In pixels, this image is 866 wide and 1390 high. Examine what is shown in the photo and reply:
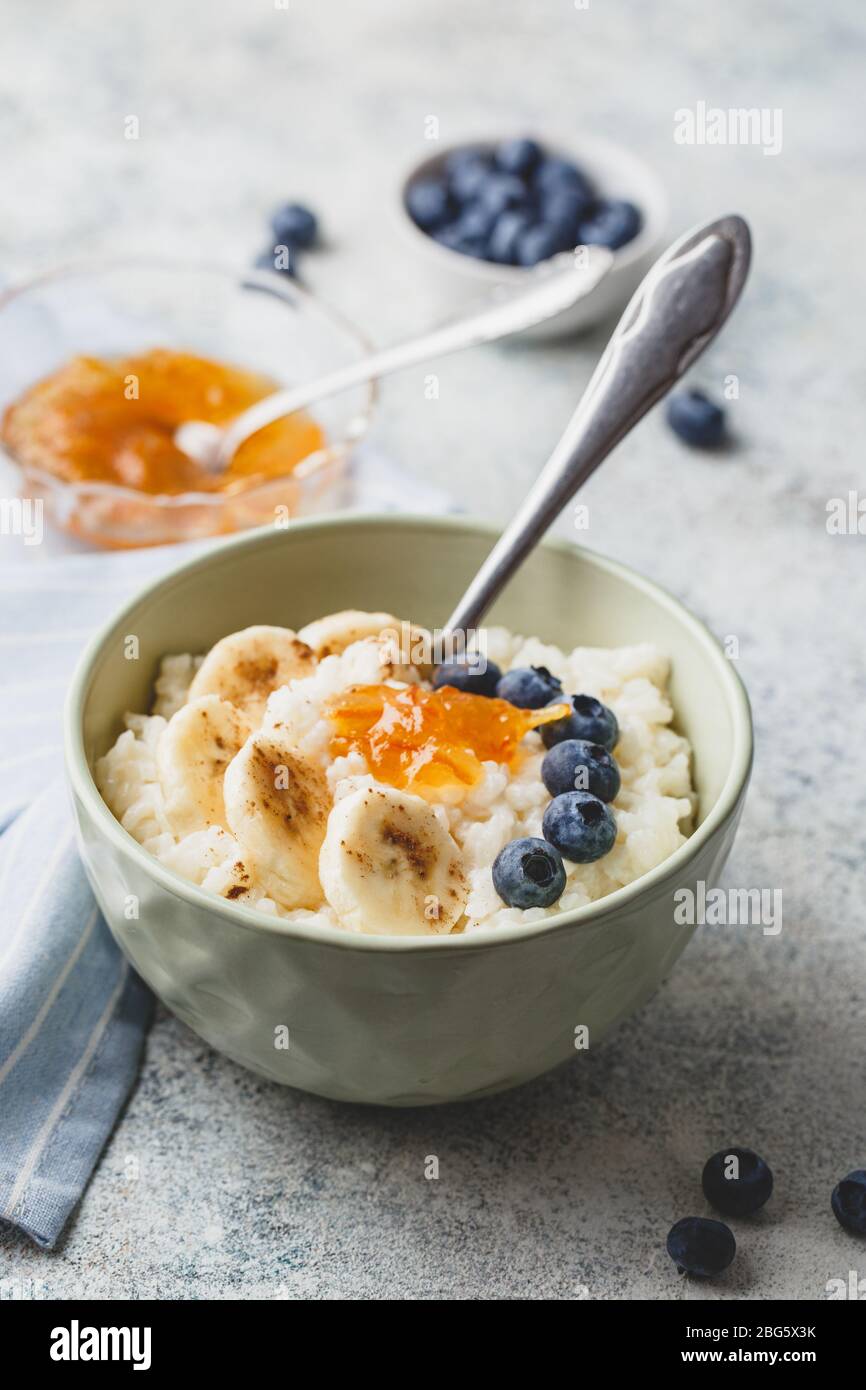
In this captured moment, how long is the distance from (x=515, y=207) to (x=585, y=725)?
6.31ft

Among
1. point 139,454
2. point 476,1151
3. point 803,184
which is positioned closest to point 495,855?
point 476,1151

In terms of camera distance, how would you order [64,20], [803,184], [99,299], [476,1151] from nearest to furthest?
[476,1151], [99,299], [803,184], [64,20]

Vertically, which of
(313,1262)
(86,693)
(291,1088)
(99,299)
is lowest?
(313,1262)

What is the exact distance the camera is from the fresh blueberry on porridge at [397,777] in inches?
60.7

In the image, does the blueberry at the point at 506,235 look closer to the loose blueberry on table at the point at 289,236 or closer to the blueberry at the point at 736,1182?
the loose blueberry on table at the point at 289,236

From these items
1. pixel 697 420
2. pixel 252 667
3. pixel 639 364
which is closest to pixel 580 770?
pixel 252 667

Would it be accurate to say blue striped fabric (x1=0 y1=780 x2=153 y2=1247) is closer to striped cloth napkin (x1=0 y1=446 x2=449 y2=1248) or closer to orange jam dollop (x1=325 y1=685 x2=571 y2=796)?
striped cloth napkin (x1=0 y1=446 x2=449 y2=1248)

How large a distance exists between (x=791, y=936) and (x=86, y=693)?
1.02 meters

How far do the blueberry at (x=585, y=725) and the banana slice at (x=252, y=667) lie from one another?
329 mm

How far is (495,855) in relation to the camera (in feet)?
5.28

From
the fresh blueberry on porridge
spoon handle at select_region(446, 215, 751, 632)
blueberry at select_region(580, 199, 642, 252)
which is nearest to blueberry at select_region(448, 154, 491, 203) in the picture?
blueberry at select_region(580, 199, 642, 252)

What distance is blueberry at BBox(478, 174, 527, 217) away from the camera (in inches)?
126

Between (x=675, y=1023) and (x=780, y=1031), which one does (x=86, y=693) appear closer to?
(x=675, y=1023)

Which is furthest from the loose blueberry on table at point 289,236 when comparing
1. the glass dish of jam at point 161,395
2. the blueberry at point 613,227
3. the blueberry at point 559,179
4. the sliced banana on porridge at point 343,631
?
the sliced banana on porridge at point 343,631
